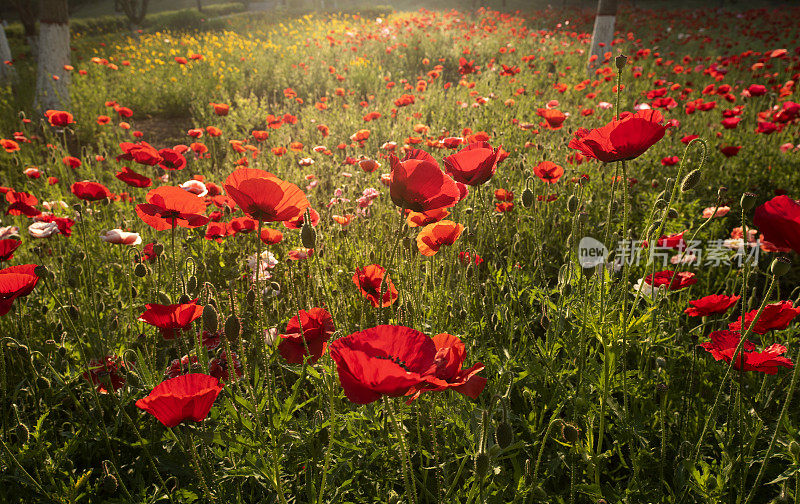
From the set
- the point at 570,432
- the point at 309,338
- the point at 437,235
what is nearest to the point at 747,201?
the point at 570,432

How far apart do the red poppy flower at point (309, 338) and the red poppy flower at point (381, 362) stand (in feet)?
1.63

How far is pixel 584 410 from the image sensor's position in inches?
65.1

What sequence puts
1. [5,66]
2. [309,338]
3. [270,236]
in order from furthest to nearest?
[5,66] < [270,236] < [309,338]

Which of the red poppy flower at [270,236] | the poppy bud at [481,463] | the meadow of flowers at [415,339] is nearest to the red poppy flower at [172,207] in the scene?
the meadow of flowers at [415,339]

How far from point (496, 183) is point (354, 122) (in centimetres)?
248

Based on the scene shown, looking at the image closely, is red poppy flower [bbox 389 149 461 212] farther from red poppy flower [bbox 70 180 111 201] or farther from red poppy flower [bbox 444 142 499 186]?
red poppy flower [bbox 70 180 111 201]

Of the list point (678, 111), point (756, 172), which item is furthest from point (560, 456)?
point (678, 111)

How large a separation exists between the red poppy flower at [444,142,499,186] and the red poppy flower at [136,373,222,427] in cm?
84

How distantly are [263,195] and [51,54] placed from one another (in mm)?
Answer: 7922

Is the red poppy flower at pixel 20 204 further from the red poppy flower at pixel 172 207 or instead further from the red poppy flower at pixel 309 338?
the red poppy flower at pixel 309 338

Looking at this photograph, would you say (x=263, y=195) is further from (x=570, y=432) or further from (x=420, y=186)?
(x=570, y=432)

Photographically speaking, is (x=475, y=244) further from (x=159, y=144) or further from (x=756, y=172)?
(x=159, y=144)

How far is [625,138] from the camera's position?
47.8 inches

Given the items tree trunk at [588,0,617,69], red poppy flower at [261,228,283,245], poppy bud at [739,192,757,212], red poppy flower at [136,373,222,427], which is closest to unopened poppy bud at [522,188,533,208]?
poppy bud at [739,192,757,212]
